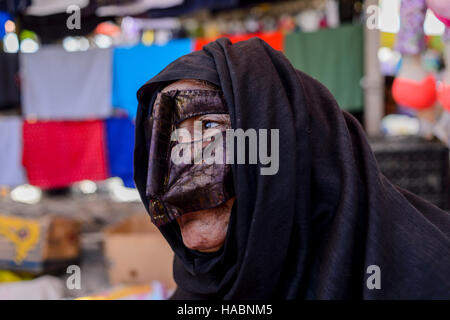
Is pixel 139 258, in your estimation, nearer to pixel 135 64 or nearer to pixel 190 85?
pixel 135 64

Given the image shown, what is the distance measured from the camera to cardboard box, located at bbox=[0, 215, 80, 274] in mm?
2473

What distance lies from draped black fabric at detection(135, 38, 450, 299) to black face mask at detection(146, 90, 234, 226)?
0.04 meters

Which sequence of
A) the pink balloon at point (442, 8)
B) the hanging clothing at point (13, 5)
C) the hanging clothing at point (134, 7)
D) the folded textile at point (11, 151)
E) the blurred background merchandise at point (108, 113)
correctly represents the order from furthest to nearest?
the folded textile at point (11, 151)
the hanging clothing at point (134, 7)
the hanging clothing at point (13, 5)
the blurred background merchandise at point (108, 113)
the pink balloon at point (442, 8)

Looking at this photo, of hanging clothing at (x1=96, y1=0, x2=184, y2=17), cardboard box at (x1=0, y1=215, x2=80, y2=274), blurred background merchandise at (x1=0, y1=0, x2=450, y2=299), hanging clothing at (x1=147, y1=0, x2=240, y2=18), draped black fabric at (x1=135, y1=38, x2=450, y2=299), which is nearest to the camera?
draped black fabric at (x1=135, y1=38, x2=450, y2=299)

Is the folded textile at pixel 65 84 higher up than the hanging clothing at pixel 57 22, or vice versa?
the hanging clothing at pixel 57 22

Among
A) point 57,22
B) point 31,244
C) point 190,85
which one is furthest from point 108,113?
point 190,85

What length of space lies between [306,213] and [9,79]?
110 inches

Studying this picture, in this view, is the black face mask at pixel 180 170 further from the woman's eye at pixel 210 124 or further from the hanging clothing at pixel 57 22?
the hanging clothing at pixel 57 22

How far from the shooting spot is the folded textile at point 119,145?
3.01 metres

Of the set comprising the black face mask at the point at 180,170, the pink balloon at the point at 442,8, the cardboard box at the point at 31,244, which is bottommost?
the cardboard box at the point at 31,244

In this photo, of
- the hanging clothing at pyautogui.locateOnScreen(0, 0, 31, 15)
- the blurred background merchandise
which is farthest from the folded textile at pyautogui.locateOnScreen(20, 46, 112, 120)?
the hanging clothing at pyautogui.locateOnScreen(0, 0, 31, 15)

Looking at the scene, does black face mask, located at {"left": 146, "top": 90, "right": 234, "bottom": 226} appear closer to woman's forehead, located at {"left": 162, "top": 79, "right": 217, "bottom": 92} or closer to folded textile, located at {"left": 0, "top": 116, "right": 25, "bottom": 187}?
woman's forehead, located at {"left": 162, "top": 79, "right": 217, "bottom": 92}

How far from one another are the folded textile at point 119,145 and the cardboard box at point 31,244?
22.1 inches

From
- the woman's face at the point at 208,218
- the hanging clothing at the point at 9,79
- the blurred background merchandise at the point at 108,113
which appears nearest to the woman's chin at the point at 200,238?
the woman's face at the point at 208,218
